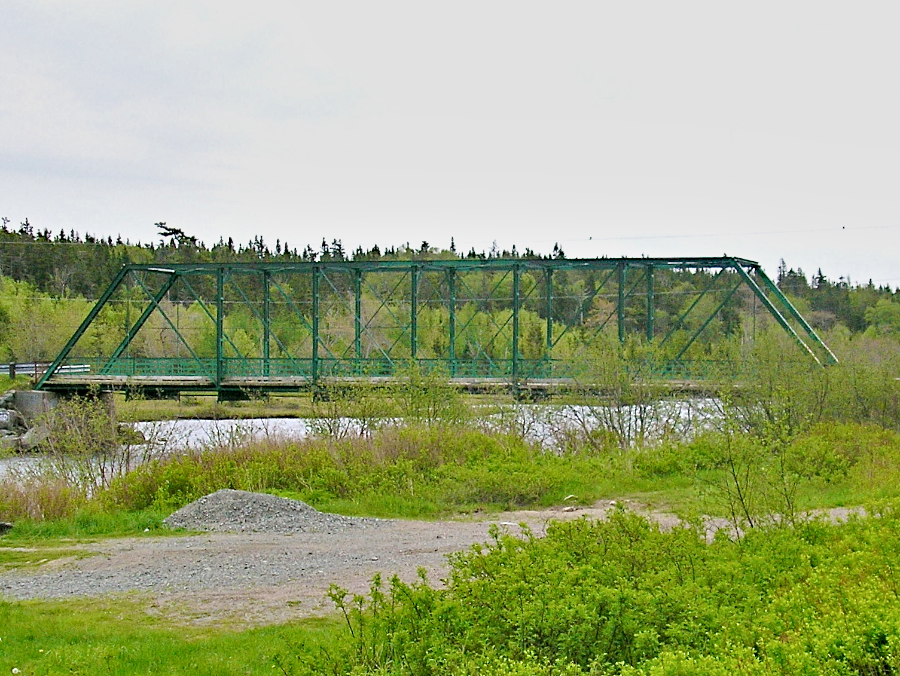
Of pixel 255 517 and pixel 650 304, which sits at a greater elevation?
pixel 650 304

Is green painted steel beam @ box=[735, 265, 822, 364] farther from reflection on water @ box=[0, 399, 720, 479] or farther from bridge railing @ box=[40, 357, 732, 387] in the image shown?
reflection on water @ box=[0, 399, 720, 479]

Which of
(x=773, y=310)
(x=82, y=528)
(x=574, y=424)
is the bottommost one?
(x=82, y=528)

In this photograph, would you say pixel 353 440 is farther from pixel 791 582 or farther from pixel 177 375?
pixel 177 375

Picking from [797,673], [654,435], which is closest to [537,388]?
[654,435]

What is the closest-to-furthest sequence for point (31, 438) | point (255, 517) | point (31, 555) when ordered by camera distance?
point (31, 555), point (255, 517), point (31, 438)

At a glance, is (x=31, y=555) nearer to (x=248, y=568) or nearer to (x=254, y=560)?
(x=254, y=560)

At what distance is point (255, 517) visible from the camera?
18.8 metres

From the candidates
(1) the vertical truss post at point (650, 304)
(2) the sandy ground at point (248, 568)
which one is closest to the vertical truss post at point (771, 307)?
(1) the vertical truss post at point (650, 304)

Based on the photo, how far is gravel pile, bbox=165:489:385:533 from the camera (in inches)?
722

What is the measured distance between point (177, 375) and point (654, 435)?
29.3 meters

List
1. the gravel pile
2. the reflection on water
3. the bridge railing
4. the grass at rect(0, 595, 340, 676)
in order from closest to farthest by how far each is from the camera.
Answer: the grass at rect(0, 595, 340, 676) → the gravel pile → the reflection on water → the bridge railing

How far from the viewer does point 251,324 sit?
95.4 metres

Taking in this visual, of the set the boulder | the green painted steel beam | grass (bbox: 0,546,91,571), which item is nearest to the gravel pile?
grass (bbox: 0,546,91,571)

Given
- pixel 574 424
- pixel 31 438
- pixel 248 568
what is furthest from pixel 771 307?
pixel 31 438
